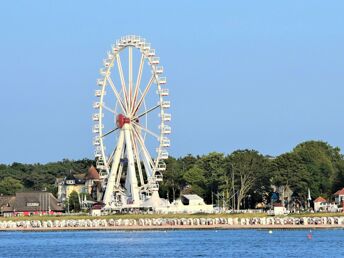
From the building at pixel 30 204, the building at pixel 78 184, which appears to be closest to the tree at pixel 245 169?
the building at pixel 30 204

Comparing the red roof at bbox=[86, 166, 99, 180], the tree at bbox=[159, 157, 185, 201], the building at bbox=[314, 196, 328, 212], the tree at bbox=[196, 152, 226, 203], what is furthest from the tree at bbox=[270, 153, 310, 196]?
the red roof at bbox=[86, 166, 99, 180]

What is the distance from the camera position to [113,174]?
421 feet

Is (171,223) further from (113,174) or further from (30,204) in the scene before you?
(30,204)

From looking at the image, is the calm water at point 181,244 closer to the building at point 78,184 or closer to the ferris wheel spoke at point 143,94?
the ferris wheel spoke at point 143,94

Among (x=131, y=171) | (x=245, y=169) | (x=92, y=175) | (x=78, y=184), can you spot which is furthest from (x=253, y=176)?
(x=78, y=184)

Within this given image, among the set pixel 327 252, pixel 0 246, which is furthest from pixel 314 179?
pixel 327 252

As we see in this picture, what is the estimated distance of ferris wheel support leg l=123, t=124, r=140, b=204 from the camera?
4889 inches

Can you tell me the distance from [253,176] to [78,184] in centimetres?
5246

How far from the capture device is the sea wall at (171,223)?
105375 millimetres

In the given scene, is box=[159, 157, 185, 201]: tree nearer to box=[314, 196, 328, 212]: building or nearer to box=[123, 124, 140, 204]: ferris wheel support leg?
box=[123, 124, 140, 204]: ferris wheel support leg

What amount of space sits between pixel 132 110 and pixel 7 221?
20099mm

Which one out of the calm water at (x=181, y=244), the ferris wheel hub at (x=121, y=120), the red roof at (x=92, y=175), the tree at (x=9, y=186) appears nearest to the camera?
the calm water at (x=181, y=244)

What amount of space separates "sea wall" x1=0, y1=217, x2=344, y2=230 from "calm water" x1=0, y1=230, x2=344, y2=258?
155 inches

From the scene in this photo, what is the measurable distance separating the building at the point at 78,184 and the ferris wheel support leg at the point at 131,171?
150 ft
